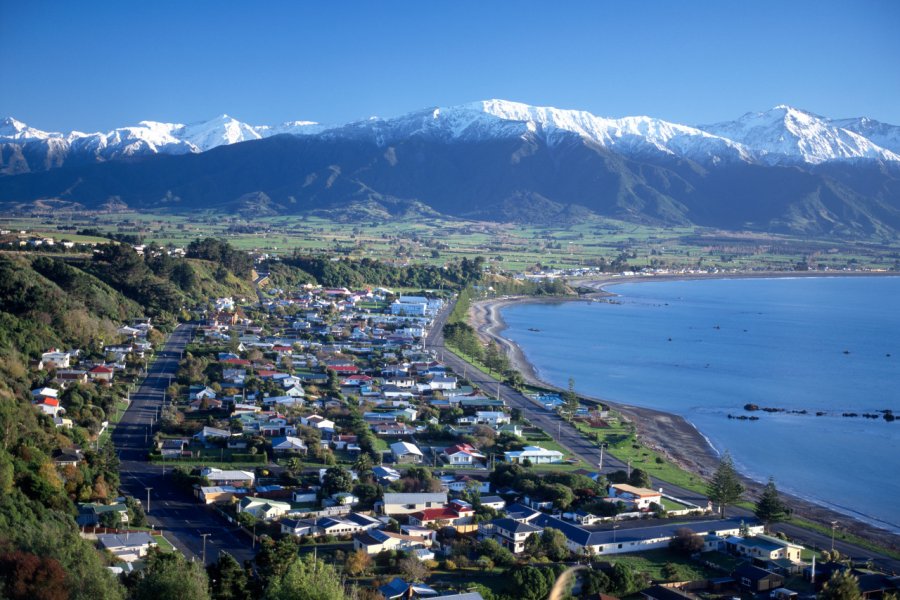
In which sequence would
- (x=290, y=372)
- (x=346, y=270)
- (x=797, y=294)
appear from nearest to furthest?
(x=290, y=372) → (x=346, y=270) → (x=797, y=294)

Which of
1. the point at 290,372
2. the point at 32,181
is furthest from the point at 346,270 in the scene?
the point at 32,181

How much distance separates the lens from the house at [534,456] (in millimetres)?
17094

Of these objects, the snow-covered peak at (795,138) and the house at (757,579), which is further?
the snow-covered peak at (795,138)

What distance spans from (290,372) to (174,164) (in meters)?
103

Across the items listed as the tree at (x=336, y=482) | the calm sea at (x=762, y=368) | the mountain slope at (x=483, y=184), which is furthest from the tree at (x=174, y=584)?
the mountain slope at (x=483, y=184)

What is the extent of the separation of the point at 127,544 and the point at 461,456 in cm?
676

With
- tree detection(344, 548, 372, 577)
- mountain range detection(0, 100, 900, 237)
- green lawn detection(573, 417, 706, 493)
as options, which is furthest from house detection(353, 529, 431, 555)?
mountain range detection(0, 100, 900, 237)

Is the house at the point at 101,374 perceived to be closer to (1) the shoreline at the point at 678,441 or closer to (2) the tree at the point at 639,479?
(1) the shoreline at the point at 678,441

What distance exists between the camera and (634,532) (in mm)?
13250

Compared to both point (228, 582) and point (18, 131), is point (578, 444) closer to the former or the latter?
point (228, 582)

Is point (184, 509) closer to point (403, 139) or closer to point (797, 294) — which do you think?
point (797, 294)

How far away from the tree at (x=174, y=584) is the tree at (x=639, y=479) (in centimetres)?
769

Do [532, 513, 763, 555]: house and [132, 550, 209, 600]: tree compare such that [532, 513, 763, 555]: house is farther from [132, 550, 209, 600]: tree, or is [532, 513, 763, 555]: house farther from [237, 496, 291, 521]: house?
[132, 550, 209, 600]: tree

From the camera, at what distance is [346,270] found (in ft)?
145
